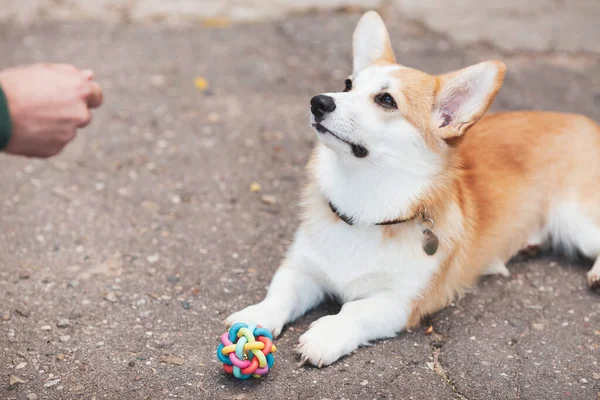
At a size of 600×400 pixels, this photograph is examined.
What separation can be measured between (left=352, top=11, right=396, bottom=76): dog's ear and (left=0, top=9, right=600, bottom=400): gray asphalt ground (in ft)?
3.29

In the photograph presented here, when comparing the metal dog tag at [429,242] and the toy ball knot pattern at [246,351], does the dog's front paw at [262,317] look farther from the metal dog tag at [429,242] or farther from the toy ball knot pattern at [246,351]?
the metal dog tag at [429,242]

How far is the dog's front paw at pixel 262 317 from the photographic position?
2.74 metres

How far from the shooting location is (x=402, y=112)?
274 cm

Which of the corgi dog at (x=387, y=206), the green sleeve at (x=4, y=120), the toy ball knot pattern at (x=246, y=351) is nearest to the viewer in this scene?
the green sleeve at (x=4, y=120)

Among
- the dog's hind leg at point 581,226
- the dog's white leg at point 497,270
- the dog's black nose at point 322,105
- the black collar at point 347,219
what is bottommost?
the dog's white leg at point 497,270

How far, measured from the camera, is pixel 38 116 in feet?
7.00

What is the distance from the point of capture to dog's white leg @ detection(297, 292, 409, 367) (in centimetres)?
262

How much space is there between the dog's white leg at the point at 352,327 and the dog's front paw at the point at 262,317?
14 centimetres

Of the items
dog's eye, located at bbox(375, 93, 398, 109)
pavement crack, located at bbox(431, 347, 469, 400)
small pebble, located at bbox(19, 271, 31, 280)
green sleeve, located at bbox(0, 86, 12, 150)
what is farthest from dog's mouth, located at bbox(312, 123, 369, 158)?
small pebble, located at bbox(19, 271, 31, 280)

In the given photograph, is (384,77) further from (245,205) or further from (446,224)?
(245,205)

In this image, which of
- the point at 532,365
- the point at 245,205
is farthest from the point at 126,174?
the point at 532,365

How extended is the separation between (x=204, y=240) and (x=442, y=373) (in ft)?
4.51

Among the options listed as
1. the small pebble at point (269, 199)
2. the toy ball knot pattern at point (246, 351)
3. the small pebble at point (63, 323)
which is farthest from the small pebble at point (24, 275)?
the small pebble at point (269, 199)

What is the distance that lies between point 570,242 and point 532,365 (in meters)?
0.86
